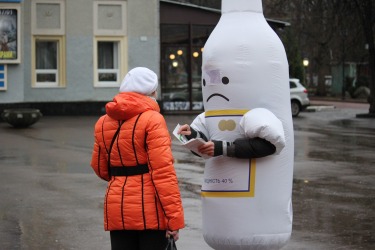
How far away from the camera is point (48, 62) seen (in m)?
30.0

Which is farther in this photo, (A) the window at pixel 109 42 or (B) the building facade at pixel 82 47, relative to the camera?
(A) the window at pixel 109 42

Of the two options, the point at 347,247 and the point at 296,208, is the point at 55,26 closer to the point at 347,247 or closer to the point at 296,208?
the point at 296,208

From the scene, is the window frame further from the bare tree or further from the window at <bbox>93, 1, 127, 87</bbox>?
the bare tree

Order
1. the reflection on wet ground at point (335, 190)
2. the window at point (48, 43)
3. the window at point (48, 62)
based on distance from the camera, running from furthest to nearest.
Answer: the window at point (48, 62) → the window at point (48, 43) → the reflection on wet ground at point (335, 190)

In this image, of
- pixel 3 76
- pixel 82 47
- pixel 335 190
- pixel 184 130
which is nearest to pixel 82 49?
pixel 82 47

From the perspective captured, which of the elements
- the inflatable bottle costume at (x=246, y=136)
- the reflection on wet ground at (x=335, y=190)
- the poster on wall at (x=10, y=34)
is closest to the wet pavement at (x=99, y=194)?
the reflection on wet ground at (x=335, y=190)

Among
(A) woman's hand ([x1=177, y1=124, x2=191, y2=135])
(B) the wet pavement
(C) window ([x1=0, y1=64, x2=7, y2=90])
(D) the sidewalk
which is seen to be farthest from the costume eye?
(D) the sidewalk

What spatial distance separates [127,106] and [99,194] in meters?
6.36

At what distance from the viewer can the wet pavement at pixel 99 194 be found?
8.88m

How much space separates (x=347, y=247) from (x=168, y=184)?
3.65 m

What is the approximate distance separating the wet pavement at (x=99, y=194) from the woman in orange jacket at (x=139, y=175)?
283 centimetres

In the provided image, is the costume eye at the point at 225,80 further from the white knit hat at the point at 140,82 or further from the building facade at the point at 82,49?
the building facade at the point at 82,49

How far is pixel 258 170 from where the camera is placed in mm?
5852

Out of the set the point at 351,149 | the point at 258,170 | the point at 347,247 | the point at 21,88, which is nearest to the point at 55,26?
the point at 21,88
